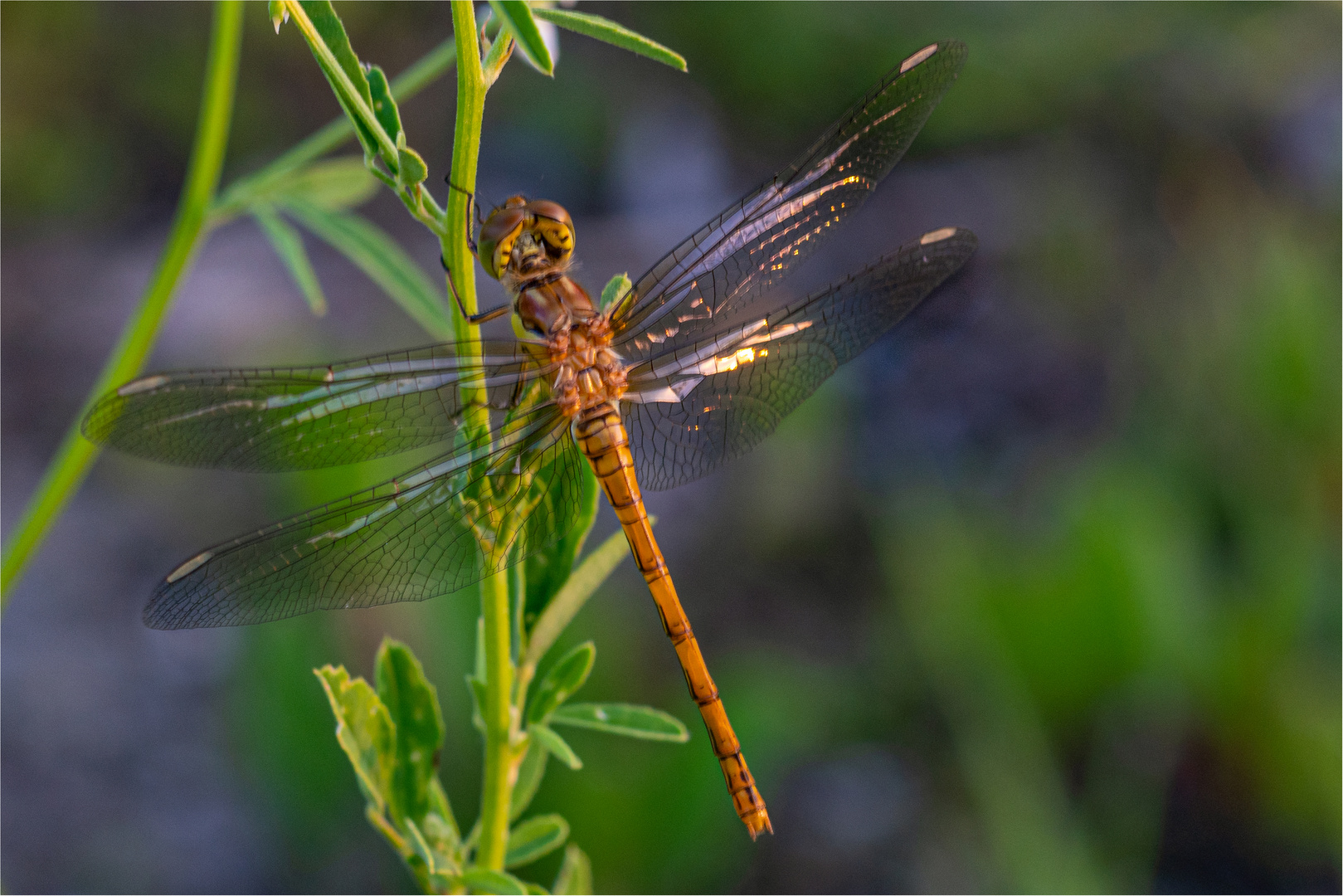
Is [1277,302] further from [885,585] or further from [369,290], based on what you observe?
A: [369,290]

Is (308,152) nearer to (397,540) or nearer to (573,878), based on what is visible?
(397,540)

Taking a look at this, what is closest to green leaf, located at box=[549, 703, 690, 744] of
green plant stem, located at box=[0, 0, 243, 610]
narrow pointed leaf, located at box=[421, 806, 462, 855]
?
narrow pointed leaf, located at box=[421, 806, 462, 855]

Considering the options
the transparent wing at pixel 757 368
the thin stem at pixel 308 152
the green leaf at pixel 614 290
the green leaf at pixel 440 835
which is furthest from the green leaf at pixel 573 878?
the thin stem at pixel 308 152

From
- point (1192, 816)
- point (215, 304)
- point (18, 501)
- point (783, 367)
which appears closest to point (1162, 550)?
point (1192, 816)

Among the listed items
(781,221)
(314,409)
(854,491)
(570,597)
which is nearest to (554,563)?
(570,597)

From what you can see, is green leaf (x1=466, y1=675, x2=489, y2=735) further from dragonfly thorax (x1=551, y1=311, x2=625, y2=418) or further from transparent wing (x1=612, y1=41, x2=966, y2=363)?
transparent wing (x1=612, y1=41, x2=966, y2=363)
